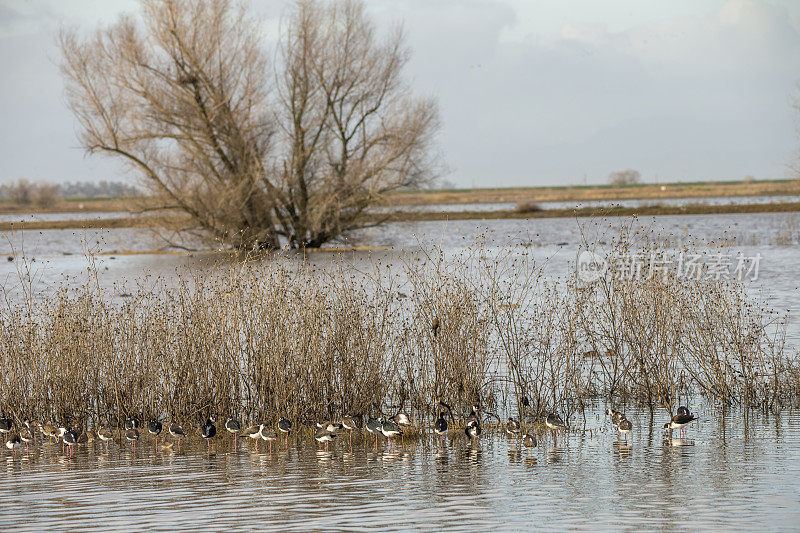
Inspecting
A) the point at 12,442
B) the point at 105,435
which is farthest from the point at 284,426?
the point at 12,442

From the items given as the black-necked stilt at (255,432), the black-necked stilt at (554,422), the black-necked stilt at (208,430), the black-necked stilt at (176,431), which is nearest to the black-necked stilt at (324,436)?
the black-necked stilt at (255,432)

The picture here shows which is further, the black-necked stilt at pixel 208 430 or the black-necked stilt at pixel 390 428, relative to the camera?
the black-necked stilt at pixel 208 430

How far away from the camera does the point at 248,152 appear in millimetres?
39188

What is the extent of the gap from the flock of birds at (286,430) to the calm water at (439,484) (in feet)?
0.53

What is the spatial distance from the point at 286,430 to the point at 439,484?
2.55m

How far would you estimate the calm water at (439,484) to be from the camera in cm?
716

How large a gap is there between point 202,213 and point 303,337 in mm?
28523

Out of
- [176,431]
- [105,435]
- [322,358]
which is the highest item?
[322,358]

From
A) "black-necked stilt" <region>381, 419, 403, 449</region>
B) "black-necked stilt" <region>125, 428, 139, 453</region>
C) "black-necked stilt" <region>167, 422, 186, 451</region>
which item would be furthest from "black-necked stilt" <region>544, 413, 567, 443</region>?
"black-necked stilt" <region>125, 428, 139, 453</region>

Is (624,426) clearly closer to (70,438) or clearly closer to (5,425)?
(70,438)

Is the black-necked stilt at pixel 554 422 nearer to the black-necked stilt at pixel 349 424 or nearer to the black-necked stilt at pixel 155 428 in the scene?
the black-necked stilt at pixel 349 424

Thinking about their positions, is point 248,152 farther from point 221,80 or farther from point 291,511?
point 291,511

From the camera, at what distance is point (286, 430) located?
1038 cm

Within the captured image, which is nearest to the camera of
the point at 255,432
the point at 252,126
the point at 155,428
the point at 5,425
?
the point at 255,432
